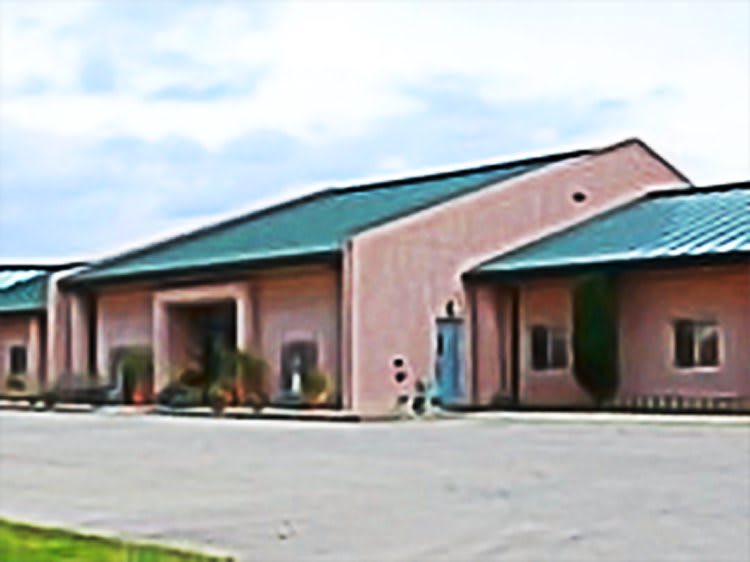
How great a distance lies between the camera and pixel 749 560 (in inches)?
365

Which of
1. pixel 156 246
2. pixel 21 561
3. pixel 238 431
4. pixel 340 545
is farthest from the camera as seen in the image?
pixel 156 246

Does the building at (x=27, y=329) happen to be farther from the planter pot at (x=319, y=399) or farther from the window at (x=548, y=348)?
the window at (x=548, y=348)

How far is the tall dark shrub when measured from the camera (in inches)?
1236

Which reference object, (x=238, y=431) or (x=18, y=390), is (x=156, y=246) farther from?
(x=238, y=431)

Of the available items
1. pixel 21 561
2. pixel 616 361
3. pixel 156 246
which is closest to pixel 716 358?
pixel 616 361

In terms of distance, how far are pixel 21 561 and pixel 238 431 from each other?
1631 cm

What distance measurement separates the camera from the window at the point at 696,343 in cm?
3052

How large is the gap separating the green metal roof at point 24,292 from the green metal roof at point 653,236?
15028 millimetres

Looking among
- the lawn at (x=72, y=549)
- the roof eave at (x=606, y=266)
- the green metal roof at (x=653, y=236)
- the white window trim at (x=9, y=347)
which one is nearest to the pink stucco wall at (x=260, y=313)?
the roof eave at (x=606, y=266)

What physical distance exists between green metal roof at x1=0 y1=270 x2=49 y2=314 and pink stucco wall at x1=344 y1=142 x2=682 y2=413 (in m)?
13.6

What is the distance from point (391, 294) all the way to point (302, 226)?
7005 millimetres

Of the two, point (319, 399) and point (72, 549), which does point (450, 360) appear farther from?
point (72, 549)

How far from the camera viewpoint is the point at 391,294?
31719 millimetres

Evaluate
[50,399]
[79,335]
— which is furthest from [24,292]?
[50,399]
